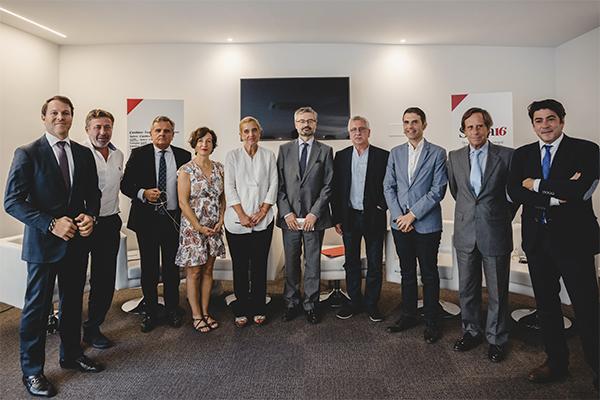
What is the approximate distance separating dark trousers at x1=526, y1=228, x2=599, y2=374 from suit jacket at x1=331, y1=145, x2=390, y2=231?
1.15 meters

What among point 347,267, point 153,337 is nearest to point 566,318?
point 347,267

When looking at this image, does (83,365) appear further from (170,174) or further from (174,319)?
(170,174)

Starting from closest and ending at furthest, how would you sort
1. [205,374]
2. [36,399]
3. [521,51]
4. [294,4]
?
[36,399], [205,374], [294,4], [521,51]

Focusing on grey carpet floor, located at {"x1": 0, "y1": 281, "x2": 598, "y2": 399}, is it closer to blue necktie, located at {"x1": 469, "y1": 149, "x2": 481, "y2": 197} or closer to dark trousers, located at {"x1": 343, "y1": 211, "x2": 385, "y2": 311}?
dark trousers, located at {"x1": 343, "y1": 211, "x2": 385, "y2": 311}

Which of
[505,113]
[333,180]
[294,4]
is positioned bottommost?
[333,180]

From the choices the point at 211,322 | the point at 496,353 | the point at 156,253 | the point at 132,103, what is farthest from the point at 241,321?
the point at 132,103

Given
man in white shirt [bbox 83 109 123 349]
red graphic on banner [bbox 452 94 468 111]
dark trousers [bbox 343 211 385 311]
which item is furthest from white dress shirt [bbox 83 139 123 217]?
red graphic on banner [bbox 452 94 468 111]

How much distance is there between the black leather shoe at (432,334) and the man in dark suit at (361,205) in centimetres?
45

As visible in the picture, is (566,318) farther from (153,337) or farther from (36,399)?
(36,399)

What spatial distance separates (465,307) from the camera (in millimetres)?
2648

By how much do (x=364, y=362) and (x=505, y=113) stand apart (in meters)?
3.92

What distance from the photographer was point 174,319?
307cm

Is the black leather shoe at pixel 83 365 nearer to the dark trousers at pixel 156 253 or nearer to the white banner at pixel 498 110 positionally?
the dark trousers at pixel 156 253

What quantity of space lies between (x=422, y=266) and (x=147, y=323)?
232 centimetres
